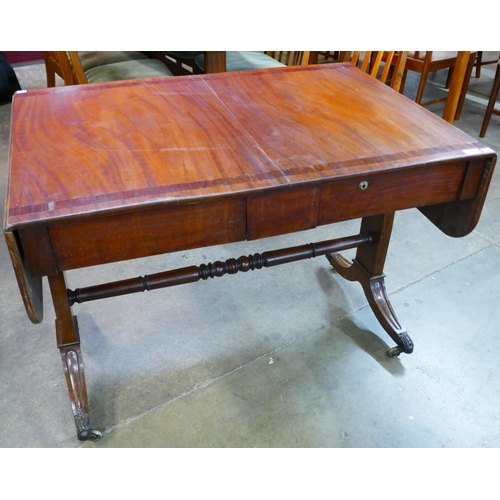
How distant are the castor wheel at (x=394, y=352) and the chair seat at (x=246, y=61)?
5.43ft

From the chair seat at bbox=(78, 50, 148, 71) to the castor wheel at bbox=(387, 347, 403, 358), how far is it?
219cm

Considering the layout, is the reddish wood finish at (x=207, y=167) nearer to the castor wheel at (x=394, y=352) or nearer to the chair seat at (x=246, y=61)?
the castor wheel at (x=394, y=352)

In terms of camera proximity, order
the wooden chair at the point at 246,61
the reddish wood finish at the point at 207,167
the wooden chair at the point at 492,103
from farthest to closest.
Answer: the wooden chair at the point at 492,103
the wooden chair at the point at 246,61
the reddish wood finish at the point at 207,167

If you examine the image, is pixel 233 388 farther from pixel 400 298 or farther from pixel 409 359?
pixel 400 298

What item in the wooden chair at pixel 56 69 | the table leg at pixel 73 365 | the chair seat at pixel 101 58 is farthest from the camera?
the chair seat at pixel 101 58

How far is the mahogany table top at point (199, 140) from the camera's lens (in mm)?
1021

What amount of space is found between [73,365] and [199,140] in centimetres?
79

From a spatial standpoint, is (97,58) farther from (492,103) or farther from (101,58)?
(492,103)

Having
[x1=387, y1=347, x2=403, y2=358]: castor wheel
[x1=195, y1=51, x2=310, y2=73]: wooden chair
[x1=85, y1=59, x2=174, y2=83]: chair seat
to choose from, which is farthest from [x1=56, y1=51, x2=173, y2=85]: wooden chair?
[x1=387, y1=347, x2=403, y2=358]: castor wheel

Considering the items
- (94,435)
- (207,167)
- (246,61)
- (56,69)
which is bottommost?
(94,435)

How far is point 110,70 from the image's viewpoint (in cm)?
265

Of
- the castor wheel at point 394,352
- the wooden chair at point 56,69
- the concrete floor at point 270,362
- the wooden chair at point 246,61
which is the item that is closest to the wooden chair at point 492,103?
the wooden chair at point 246,61

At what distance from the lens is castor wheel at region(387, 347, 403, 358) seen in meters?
1.70

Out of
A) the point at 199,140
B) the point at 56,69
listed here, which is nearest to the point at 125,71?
the point at 56,69
